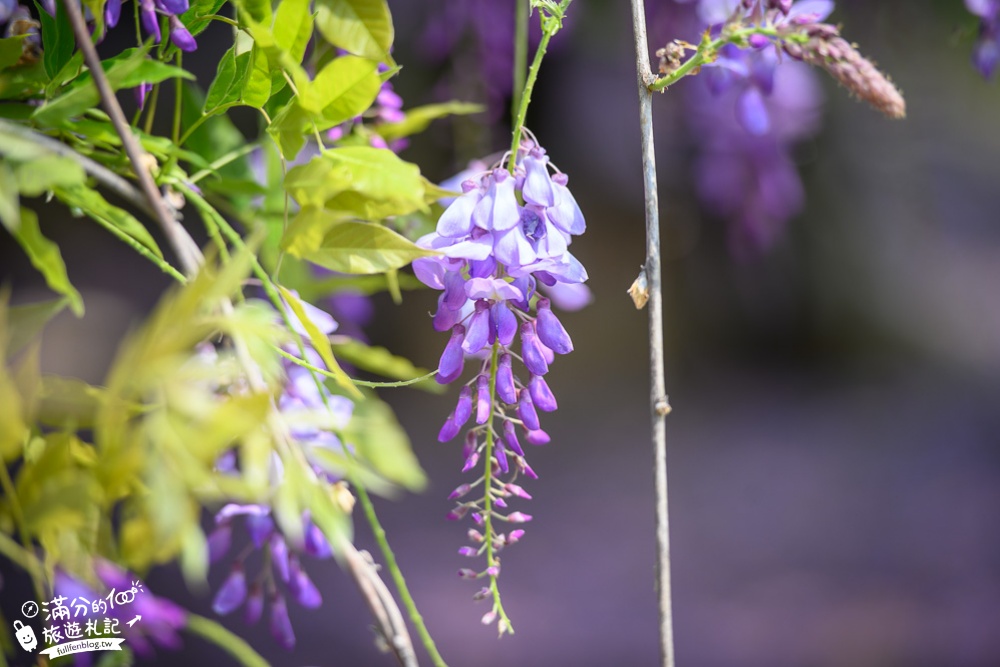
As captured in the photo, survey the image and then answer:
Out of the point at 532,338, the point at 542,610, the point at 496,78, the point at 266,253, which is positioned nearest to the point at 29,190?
the point at 532,338

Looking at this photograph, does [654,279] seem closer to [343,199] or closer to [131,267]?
[343,199]

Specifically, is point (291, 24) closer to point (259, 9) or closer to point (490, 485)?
point (259, 9)

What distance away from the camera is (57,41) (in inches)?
20.0

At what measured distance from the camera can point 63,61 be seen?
1.68 feet

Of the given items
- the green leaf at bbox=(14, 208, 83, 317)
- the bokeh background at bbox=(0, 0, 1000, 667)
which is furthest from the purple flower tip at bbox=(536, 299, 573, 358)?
the bokeh background at bbox=(0, 0, 1000, 667)

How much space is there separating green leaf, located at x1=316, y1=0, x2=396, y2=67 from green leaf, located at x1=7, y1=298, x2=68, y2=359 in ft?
0.59

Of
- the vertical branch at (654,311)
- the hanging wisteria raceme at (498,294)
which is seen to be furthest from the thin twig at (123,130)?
the vertical branch at (654,311)

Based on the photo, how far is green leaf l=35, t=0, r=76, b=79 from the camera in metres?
0.51

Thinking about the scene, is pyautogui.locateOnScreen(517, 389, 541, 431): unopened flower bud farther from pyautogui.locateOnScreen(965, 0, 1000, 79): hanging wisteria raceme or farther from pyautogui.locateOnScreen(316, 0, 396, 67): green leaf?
pyautogui.locateOnScreen(965, 0, 1000, 79): hanging wisteria raceme

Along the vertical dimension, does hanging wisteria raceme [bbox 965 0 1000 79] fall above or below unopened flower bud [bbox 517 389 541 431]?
above

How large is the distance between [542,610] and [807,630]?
0.66 m

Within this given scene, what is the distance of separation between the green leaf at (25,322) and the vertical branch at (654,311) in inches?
11.4

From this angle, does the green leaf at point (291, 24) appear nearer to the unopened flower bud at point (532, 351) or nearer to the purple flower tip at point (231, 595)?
the unopened flower bud at point (532, 351)

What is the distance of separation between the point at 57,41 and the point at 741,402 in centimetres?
259
